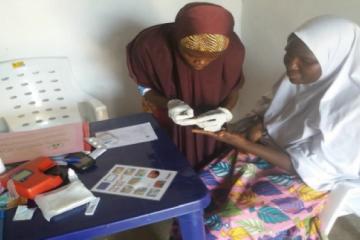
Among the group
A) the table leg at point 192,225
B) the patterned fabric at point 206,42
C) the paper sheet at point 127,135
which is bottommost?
the table leg at point 192,225

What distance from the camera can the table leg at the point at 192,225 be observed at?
3.23 ft

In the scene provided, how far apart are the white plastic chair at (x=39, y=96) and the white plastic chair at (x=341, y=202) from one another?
1075 millimetres

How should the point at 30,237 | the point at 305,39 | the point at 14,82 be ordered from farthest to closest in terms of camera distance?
1. the point at 14,82
2. the point at 305,39
3. the point at 30,237

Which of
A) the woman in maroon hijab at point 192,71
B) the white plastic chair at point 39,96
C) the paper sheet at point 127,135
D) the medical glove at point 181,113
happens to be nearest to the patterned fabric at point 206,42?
the woman in maroon hijab at point 192,71

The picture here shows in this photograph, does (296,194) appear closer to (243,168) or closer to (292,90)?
(243,168)

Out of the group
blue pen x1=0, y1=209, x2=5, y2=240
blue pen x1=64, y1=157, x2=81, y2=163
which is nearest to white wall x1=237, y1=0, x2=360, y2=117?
blue pen x1=64, y1=157, x2=81, y2=163

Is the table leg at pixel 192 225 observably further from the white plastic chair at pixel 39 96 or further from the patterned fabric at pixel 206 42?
the white plastic chair at pixel 39 96

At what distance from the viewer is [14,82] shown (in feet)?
5.66

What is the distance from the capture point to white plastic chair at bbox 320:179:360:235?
1188 millimetres

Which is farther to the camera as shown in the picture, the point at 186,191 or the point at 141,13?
the point at 141,13

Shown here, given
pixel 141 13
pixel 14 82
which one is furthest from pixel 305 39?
pixel 14 82

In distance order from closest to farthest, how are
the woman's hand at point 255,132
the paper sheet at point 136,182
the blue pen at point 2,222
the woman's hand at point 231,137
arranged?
1. the blue pen at point 2,222
2. the paper sheet at point 136,182
3. the woman's hand at point 231,137
4. the woman's hand at point 255,132

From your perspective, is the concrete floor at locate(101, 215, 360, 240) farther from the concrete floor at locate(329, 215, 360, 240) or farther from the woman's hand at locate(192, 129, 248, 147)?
the woman's hand at locate(192, 129, 248, 147)

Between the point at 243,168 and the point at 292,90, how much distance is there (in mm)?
369
